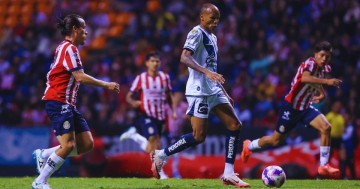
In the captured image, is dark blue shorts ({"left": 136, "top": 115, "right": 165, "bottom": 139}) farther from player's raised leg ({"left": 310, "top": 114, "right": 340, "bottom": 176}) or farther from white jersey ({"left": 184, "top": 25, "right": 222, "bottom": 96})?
white jersey ({"left": 184, "top": 25, "right": 222, "bottom": 96})

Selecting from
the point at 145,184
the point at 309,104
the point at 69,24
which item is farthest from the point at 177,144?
the point at 309,104

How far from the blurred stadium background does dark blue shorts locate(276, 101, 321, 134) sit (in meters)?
3.09

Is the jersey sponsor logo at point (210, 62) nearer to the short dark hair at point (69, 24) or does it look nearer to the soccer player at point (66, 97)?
the soccer player at point (66, 97)

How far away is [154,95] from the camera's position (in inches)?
590

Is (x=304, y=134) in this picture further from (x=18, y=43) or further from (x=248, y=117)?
(x=18, y=43)

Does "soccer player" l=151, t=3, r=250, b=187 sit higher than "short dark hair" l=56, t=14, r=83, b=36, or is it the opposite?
"short dark hair" l=56, t=14, r=83, b=36

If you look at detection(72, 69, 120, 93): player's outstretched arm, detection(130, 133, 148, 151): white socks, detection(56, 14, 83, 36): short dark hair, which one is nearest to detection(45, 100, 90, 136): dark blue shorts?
detection(72, 69, 120, 93): player's outstretched arm

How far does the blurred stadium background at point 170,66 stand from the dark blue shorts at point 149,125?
2141 millimetres

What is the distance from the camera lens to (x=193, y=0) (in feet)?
80.0

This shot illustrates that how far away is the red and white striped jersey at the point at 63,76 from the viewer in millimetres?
9758

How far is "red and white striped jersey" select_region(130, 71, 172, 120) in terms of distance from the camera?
1496 centimetres

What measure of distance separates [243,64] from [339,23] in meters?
2.93

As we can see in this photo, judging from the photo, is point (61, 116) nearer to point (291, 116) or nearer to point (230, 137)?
point (230, 137)

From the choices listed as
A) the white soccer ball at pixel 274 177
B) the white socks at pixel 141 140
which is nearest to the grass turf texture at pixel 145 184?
the white soccer ball at pixel 274 177
